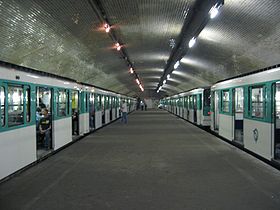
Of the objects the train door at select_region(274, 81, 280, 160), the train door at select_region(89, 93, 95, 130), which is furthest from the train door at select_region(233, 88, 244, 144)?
the train door at select_region(89, 93, 95, 130)

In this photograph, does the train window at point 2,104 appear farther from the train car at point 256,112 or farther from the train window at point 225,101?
the train window at point 225,101

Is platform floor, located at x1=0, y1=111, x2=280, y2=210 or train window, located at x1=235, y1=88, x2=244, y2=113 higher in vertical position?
train window, located at x1=235, y1=88, x2=244, y2=113

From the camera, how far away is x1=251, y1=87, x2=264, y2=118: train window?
9719 millimetres

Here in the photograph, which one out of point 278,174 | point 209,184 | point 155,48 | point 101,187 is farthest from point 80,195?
point 155,48

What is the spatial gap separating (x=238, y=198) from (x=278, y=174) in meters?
2.39

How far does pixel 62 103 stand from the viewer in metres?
12.4

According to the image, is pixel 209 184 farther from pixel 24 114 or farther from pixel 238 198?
pixel 24 114

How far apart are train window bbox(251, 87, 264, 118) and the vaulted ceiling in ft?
5.24

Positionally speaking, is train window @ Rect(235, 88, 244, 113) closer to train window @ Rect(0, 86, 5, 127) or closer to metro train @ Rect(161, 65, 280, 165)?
metro train @ Rect(161, 65, 280, 165)

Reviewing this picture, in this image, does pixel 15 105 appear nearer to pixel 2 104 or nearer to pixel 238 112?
pixel 2 104

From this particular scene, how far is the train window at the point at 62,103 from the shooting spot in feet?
39.2

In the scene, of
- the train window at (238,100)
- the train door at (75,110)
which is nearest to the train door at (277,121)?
the train window at (238,100)

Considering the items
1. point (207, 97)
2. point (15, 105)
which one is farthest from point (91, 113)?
point (15, 105)

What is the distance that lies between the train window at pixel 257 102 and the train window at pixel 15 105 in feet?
21.8
